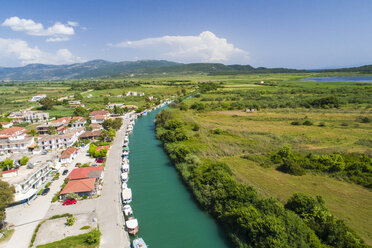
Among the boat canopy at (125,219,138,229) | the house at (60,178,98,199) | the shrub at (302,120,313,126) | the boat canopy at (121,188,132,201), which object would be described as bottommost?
the boat canopy at (125,219,138,229)

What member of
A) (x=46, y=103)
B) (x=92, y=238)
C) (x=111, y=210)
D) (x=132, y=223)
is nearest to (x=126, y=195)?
(x=111, y=210)

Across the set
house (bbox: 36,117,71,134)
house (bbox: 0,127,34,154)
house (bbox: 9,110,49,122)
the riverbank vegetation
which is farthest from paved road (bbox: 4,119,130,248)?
house (bbox: 9,110,49,122)

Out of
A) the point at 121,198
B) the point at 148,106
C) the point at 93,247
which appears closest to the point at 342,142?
the point at 121,198

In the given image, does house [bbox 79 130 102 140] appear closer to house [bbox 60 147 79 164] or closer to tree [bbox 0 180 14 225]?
house [bbox 60 147 79 164]

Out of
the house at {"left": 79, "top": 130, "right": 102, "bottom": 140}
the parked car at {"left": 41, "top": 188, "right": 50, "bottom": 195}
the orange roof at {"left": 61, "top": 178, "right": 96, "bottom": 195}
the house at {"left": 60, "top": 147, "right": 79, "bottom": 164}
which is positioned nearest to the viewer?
the orange roof at {"left": 61, "top": 178, "right": 96, "bottom": 195}

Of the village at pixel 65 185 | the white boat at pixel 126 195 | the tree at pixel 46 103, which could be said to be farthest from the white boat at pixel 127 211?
the tree at pixel 46 103
